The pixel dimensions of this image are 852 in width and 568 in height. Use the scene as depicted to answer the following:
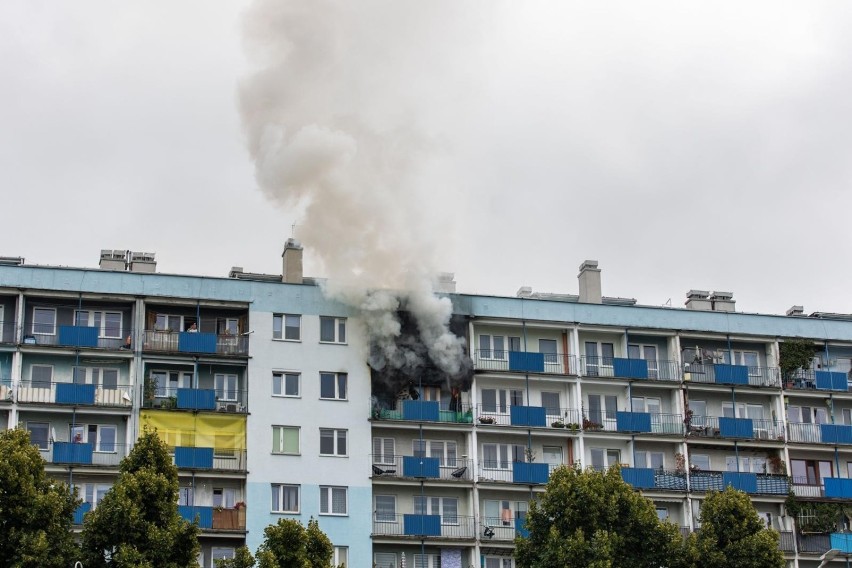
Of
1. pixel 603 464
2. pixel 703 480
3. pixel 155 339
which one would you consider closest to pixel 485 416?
pixel 603 464

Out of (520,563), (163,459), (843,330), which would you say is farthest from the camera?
(843,330)

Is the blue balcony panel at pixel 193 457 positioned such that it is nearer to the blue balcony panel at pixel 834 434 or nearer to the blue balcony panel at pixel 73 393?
the blue balcony panel at pixel 73 393

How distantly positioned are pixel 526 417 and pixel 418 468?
728cm

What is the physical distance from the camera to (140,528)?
68938 mm

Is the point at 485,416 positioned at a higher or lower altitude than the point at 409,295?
lower

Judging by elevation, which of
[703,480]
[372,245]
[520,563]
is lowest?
[520,563]

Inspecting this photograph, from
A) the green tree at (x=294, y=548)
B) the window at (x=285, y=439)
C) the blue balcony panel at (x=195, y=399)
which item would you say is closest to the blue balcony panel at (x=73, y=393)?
the blue balcony panel at (x=195, y=399)

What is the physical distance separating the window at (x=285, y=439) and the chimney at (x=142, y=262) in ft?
39.4

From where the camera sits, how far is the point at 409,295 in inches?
3482

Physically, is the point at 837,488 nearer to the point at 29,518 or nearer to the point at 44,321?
the point at 44,321

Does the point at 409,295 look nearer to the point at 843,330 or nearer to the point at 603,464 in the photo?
the point at 603,464

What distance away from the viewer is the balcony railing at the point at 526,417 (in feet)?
294

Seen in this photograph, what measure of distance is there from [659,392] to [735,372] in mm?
4705

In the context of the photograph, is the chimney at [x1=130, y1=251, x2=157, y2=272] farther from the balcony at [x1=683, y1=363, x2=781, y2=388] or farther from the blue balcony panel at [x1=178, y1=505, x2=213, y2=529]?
the balcony at [x1=683, y1=363, x2=781, y2=388]
